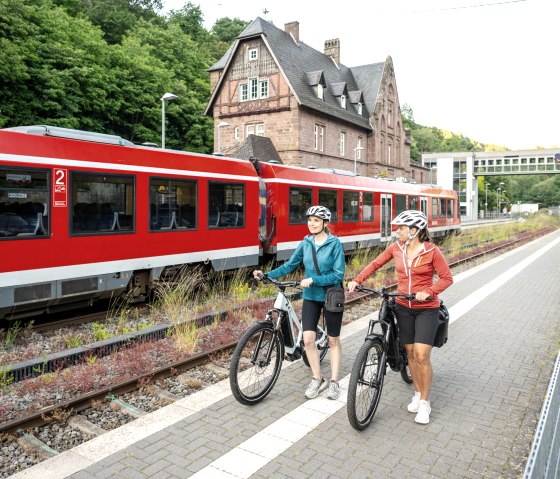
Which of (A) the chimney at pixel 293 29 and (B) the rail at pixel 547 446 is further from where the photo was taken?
(A) the chimney at pixel 293 29

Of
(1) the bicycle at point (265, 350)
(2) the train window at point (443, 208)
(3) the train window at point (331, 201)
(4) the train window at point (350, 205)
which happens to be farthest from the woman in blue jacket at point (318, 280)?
(2) the train window at point (443, 208)

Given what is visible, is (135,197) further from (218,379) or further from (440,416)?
(440,416)

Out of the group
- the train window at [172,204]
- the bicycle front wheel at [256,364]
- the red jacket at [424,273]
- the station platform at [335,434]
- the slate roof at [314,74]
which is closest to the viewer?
the station platform at [335,434]

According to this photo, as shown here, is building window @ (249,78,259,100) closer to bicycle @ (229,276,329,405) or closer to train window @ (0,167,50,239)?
train window @ (0,167,50,239)

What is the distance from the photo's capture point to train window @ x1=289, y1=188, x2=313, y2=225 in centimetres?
1403

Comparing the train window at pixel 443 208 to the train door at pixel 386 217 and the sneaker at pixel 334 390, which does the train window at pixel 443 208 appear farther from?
the sneaker at pixel 334 390

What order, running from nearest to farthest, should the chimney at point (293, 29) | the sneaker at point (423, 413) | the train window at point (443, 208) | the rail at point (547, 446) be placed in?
the rail at point (547, 446) < the sneaker at point (423, 413) < the train window at point (443, 208) < the chimney at point (293, 29)

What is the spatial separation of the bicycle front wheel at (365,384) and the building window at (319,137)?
35755 mm

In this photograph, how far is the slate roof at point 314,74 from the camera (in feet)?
125

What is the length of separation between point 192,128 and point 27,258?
3895 cm

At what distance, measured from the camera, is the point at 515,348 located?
7.25 metres

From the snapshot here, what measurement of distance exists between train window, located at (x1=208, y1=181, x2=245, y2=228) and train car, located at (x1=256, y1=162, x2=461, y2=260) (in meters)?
1.39

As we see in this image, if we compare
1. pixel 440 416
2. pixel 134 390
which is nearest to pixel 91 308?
pixel 134 390

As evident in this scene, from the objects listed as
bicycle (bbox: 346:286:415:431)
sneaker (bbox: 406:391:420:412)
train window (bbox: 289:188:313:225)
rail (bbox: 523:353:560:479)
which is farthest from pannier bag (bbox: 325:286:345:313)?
train window (bbox: 289:188:313:225)
